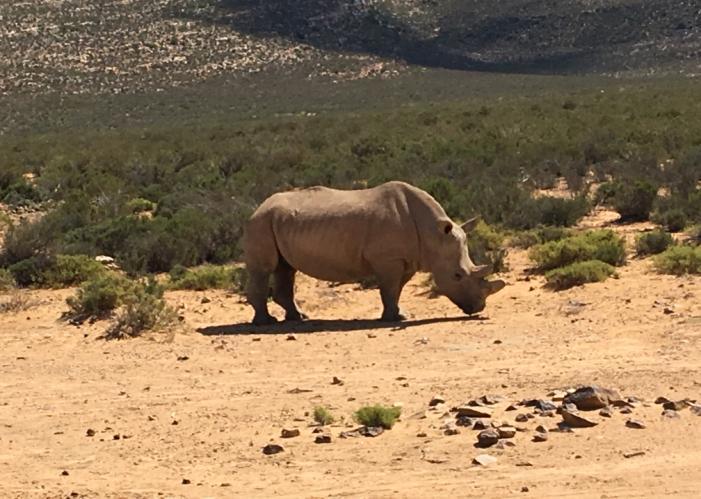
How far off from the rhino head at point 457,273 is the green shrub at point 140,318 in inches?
112

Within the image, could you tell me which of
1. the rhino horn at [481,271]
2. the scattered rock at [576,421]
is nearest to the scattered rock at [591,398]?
the scattered rock at [576,421]

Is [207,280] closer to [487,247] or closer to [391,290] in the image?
[391,290]

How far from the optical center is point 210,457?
28.4 feet

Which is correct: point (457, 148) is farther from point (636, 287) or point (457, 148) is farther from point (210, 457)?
point (210, 457)

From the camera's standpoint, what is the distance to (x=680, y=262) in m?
14.9

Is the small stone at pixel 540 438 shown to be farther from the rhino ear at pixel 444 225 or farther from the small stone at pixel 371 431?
the rhino ear at pixel 444 225

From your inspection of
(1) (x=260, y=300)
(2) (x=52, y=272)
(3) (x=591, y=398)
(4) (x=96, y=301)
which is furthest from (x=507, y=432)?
(2) (x=52, y=272)

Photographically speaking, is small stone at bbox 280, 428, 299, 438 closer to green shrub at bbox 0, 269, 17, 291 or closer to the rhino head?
the rhino head

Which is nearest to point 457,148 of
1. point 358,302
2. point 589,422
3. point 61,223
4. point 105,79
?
point 61,223

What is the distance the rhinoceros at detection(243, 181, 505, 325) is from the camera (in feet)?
46.1

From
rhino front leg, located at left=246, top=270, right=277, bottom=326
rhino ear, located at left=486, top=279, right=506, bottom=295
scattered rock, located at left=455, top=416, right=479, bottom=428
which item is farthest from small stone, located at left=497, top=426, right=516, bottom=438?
rhino front leg, located at left=246, top=270, right=277, bottom=326

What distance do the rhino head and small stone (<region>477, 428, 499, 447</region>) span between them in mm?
5456

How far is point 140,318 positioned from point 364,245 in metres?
2.51

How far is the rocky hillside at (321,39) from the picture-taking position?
77.8m
